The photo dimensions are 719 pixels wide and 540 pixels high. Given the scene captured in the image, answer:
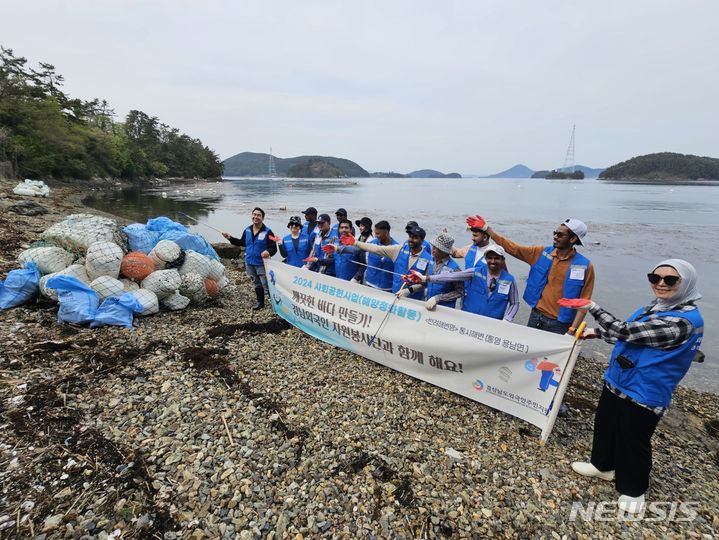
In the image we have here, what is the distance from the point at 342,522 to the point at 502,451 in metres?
2.00

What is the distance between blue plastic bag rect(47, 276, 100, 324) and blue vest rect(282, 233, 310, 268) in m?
3.70

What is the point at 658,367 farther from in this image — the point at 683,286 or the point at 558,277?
the point at 558,277

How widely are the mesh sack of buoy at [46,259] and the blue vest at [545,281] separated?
836cm

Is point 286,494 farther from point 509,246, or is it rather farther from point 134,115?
point 134,115

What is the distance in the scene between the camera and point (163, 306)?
7.36 m

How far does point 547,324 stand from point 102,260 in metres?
7.60

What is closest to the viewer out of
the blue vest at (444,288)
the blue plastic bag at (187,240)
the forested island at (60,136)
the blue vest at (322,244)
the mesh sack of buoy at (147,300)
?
the blue vest at (444,288)

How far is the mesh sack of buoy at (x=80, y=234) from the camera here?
287 inches

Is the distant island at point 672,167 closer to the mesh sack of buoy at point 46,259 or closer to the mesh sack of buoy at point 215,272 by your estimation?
the mesh sack of buoy at point 215,272

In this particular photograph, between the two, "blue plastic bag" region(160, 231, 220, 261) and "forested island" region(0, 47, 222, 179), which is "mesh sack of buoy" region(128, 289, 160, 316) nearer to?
"blue plastic bag" region(160, 231, 220, 261)

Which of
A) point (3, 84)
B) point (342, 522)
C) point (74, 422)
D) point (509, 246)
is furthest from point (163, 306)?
point (3, 84)

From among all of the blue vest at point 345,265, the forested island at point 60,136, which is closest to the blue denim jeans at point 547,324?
the blue vest at point 345,265

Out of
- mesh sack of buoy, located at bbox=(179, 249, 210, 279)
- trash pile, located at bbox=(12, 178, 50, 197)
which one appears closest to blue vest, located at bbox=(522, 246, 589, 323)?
mesh sack of buoy, located at bbox=(179, 249, 210, 279)

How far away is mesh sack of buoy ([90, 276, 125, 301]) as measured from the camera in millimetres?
6520
